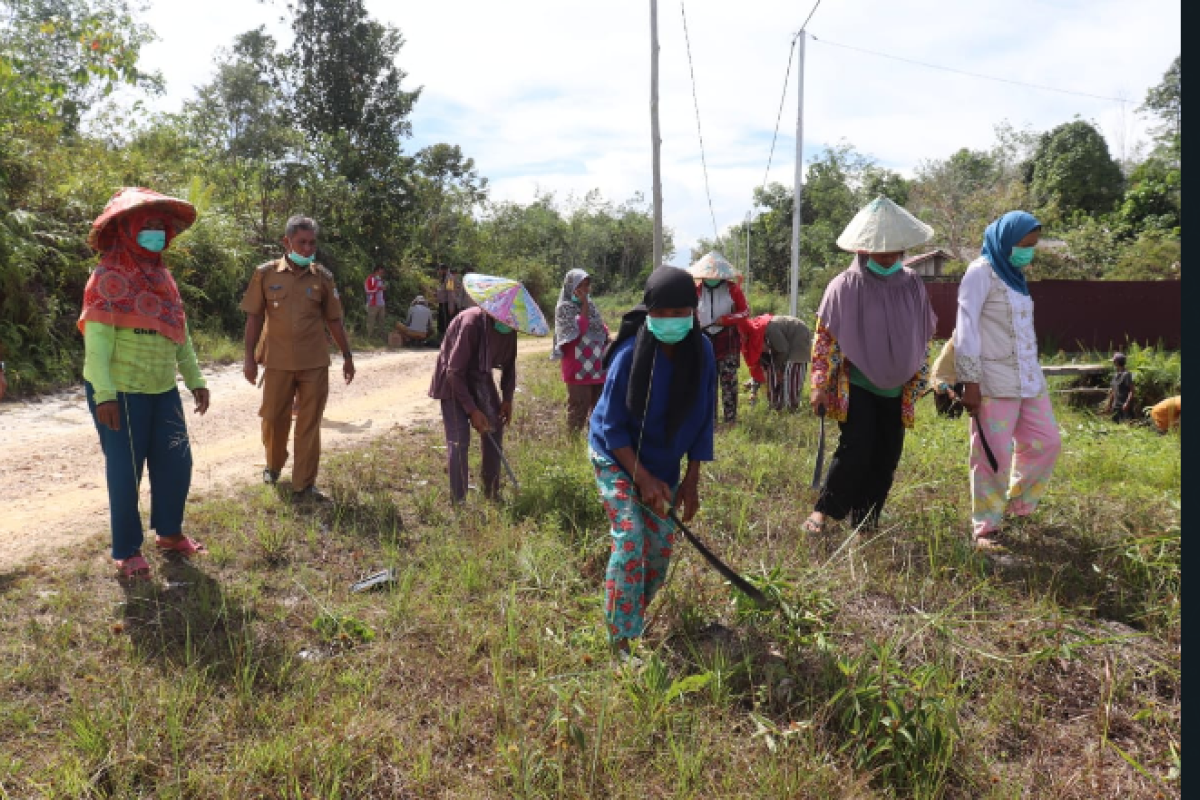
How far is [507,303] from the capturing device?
4.53m

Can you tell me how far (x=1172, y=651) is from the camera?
3.31 meters

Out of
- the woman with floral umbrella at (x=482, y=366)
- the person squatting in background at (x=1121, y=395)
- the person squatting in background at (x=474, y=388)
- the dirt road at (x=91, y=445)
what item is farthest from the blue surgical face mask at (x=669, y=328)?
the person squatting in background at (x=1121, y=395)

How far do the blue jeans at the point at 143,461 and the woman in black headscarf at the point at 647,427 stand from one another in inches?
85.5

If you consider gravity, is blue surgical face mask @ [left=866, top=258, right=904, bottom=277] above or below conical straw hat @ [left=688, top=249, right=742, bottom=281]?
below

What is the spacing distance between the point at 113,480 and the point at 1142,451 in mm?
8225

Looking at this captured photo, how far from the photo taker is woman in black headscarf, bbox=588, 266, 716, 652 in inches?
115

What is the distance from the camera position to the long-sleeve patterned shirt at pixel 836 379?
4309mm

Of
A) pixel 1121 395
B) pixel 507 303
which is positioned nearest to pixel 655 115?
pixel 507 303

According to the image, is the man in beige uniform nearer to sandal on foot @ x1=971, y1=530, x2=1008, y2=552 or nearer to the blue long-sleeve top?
the blue long-sleeve top

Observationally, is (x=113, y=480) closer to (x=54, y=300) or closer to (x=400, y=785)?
(x=400, y=785)

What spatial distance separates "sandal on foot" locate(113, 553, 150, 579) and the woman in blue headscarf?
4.22m

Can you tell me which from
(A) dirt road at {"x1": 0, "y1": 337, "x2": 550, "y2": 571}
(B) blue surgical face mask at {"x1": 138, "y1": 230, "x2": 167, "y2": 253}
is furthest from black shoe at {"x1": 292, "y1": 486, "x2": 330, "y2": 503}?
(B) blue surgical face mask at {"x1": 138, "y1": 230, "x2": 167, "y2": 253}

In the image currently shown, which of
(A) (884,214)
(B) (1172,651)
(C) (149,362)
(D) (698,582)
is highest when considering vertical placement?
(A) (884,214)

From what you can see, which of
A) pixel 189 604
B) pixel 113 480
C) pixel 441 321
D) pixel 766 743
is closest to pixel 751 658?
pixel 766 743
